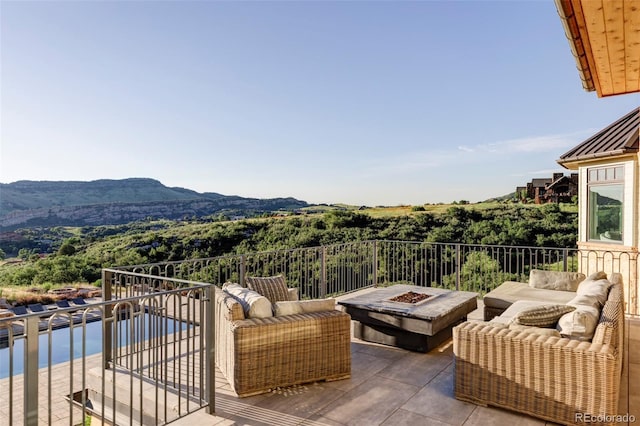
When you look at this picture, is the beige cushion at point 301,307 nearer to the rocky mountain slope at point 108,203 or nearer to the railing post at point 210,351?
the railing post at point 210,351

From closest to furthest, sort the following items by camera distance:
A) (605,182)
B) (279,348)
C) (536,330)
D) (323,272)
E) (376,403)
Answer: (536,330) < (376,403) < (279,348) < (323,272) < (605,182)

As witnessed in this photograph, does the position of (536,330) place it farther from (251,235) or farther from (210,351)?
(251,235)

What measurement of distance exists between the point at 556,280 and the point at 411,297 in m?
2.33

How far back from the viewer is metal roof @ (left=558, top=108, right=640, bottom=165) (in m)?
7.36

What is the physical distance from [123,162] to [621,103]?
2005cm

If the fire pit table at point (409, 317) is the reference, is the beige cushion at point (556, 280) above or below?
above

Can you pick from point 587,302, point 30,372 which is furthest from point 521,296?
point 30,372

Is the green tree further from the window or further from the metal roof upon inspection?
the window

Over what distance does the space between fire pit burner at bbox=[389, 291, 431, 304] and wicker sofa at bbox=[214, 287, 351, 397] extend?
133 centimetres

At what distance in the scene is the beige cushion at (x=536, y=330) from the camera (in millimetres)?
2828

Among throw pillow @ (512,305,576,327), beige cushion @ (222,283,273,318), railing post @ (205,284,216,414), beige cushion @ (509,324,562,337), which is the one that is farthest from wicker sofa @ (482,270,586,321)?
railing post @ (205,284,216,414)

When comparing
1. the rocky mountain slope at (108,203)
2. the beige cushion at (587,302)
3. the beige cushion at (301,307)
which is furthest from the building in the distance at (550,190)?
the beige cushion at (301,307)

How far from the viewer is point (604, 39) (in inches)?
129

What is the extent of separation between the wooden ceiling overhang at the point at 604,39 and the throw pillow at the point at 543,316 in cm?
220
